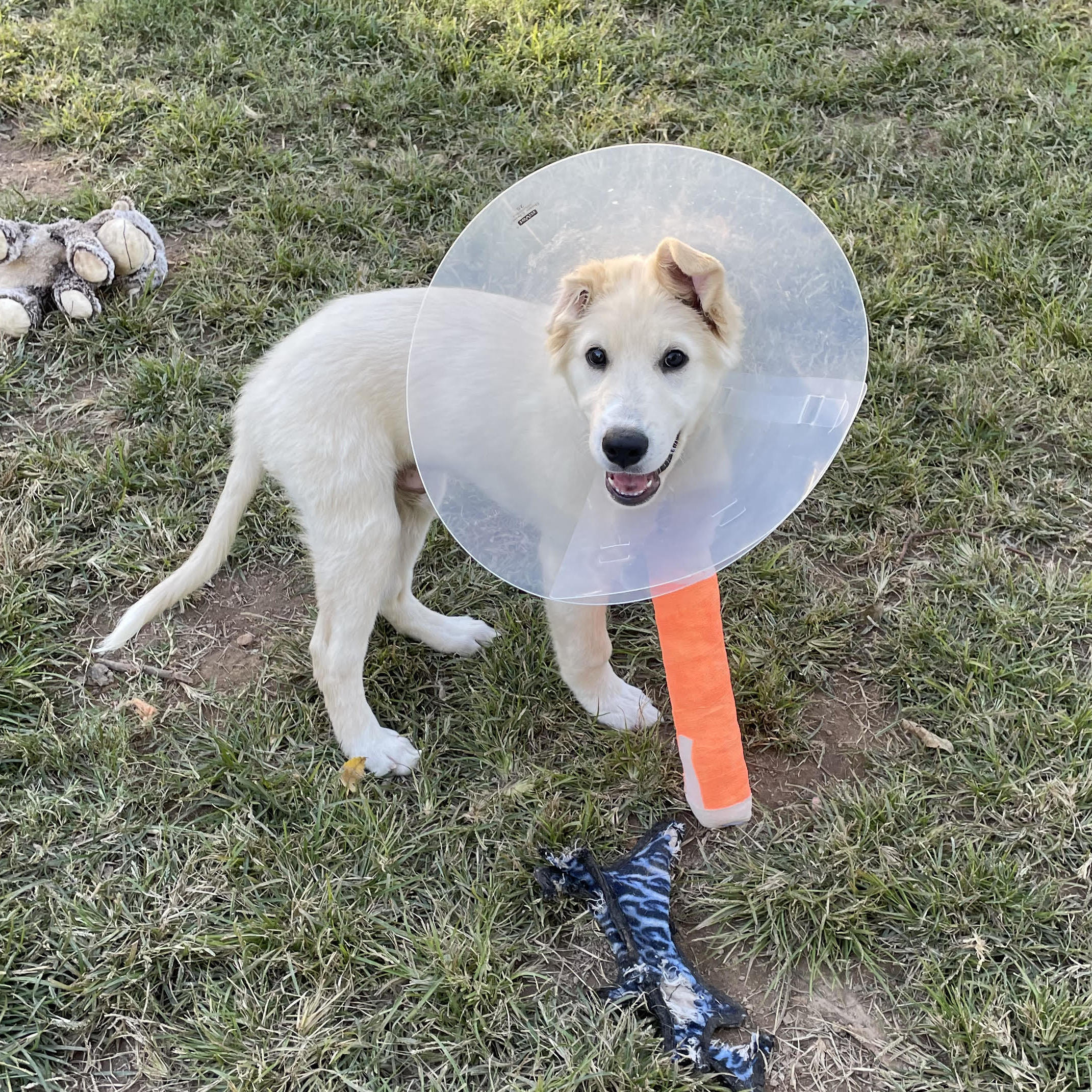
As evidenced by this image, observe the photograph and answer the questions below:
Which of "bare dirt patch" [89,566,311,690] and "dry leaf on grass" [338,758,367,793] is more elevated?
"bare dirt patch" [89,566,311,690]

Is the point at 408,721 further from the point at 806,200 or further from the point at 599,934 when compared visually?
the point at 806,200

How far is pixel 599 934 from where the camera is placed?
238 centimetres

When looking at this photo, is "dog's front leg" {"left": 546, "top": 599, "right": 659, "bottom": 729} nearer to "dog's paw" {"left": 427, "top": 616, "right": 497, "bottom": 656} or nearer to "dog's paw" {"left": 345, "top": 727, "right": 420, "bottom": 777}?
"dog's paw" {"left": 427, "top": 616, "right": 497, "bottom": 656}

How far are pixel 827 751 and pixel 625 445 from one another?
119 centimetres

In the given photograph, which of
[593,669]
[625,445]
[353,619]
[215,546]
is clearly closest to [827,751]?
[593,669]

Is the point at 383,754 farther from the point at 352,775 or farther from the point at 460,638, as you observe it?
the point at 460,638

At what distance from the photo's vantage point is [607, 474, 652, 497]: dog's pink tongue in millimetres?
2193

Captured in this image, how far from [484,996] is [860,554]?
1.75 m

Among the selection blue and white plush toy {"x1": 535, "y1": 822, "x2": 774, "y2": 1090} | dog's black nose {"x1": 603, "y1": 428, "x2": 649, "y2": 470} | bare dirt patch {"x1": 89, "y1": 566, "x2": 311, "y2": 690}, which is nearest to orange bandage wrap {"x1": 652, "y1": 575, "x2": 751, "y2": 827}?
blue and white plush toy {"x1": 535, "y1": 822, "x2": 774, "y2": 1090}

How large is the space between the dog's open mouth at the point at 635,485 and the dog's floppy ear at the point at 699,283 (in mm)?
259

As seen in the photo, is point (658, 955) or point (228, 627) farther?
point (228, 627)

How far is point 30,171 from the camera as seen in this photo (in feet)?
14.4

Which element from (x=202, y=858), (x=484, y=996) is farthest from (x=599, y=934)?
(x=202, y=858)

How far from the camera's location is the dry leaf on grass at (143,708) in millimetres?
2807
